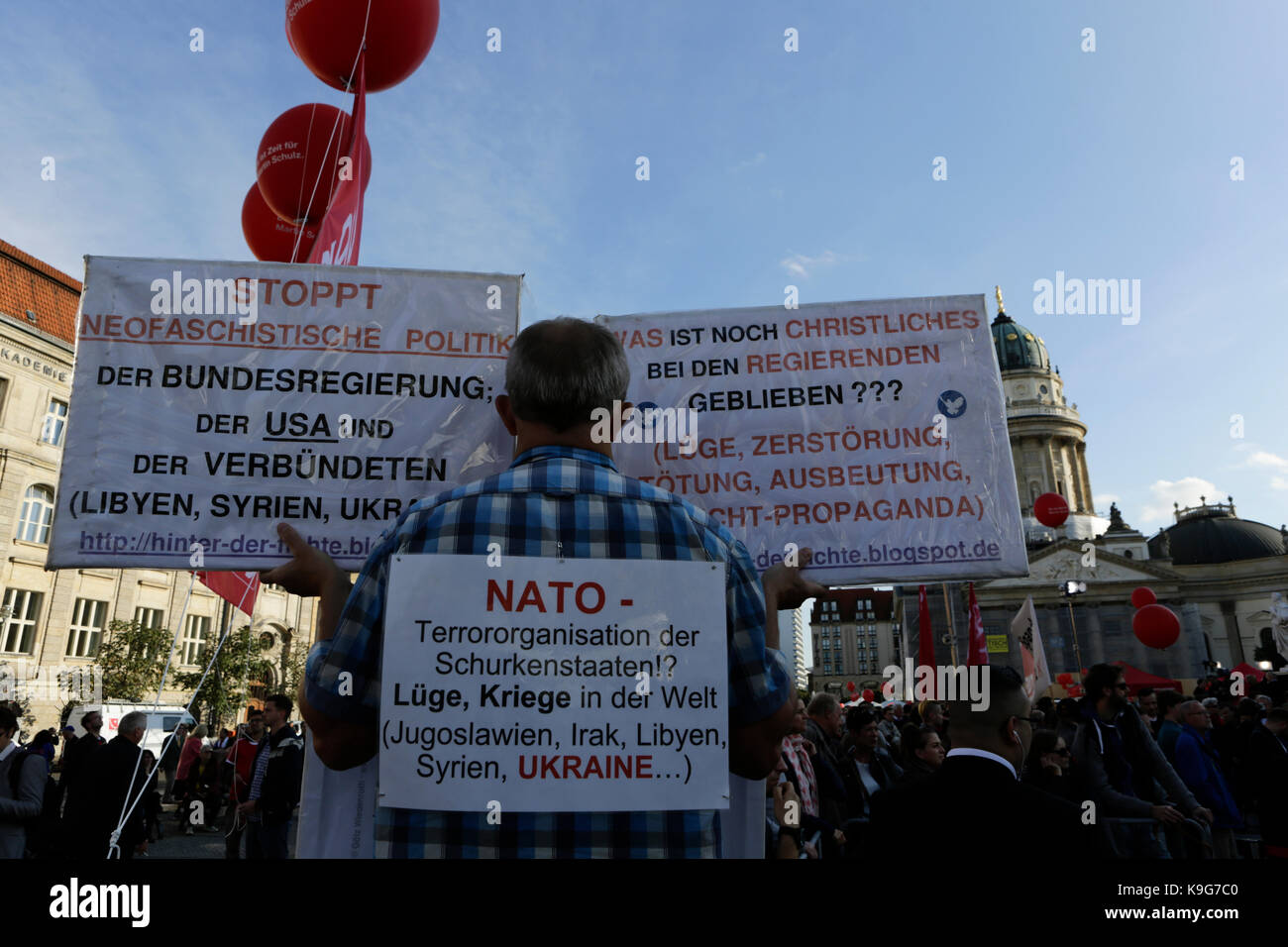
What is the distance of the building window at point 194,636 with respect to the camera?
31.3 metres

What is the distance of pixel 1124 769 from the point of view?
21.8ft

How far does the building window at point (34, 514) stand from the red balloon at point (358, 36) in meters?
28.7

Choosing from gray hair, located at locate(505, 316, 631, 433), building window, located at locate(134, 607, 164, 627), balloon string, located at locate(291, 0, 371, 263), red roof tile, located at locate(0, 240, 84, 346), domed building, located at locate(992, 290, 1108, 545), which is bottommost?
gray hair, located at locate(505, 316, 631, 433)

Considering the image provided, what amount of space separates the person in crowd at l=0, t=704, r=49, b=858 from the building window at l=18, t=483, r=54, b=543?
26.1 metres

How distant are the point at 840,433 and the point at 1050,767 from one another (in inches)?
193

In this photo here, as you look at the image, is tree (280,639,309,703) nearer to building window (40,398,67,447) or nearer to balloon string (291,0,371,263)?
building window (40,398,67,447)

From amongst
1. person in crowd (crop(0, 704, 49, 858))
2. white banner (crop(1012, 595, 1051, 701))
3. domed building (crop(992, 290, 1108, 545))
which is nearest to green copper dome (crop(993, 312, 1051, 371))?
domed building (crop(992, 290, 1108, 545))

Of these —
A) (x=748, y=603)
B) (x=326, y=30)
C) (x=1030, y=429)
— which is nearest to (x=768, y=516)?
(x=748, y=603)

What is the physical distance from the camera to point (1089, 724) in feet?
22.2

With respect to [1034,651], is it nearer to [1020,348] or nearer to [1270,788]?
[1270,788]

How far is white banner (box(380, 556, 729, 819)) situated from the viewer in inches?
64.1

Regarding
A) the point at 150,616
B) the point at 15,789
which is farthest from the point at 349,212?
the point at 150,616

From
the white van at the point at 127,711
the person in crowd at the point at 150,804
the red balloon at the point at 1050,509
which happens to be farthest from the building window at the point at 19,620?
the red balloon at the point at 1050,509
